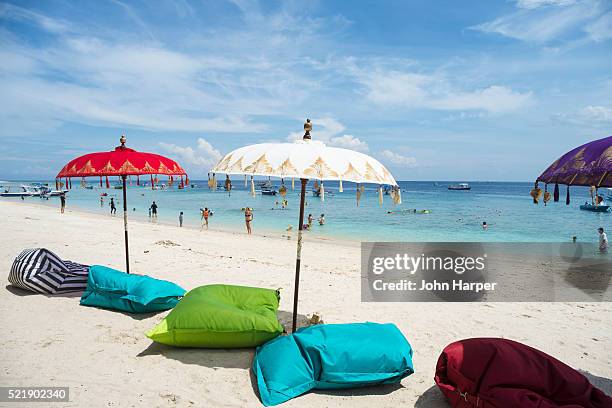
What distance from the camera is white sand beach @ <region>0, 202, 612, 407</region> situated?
3951 mm

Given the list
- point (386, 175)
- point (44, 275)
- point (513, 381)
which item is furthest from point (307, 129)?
point (44, 275)

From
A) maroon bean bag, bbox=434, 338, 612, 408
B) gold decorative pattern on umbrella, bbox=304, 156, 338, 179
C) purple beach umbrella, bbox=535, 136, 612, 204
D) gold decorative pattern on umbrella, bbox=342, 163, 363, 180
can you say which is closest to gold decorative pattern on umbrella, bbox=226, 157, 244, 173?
gold decorative pattern on umbrella, bbox=304, 156, 338, 179

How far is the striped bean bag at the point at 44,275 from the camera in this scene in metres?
6.66

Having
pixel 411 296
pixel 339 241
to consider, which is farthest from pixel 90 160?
pixel 339 241

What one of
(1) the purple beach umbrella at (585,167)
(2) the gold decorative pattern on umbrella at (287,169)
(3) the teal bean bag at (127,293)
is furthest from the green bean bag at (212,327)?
(1) the purple beach umbrella at (585,167)

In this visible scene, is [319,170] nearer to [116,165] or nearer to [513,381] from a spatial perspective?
[513,381]

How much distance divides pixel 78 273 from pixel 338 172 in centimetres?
564

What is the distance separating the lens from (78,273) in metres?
6.94

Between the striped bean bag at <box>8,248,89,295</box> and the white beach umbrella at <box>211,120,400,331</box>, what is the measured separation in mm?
4166

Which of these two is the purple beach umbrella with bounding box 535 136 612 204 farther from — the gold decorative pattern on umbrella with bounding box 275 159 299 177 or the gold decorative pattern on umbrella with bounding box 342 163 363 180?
the gold decorative pattern on umbrella with bounding box 275 159 299 177

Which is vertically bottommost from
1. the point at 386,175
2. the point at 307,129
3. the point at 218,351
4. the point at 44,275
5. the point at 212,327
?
the point at 218,351

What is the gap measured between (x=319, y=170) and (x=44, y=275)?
5740 mm

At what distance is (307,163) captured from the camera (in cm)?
427

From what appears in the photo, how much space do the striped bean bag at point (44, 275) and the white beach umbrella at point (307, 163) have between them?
4.17 metres
